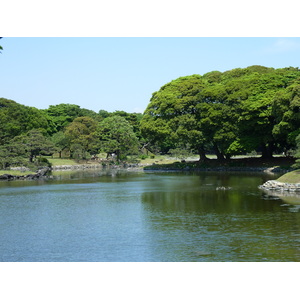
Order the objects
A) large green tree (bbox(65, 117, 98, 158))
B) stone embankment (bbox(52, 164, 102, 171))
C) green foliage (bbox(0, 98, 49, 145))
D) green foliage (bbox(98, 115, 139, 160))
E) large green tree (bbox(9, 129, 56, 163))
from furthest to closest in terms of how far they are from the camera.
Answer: large green tree (bbox(65, 117, 98, 158)) < green foliage (bbox(98, 115, 139, 160)) < stone embankment (bbox(52, 164, 102, 171)) < green foliage (bbox(0, 98, 49, 145)) < large green tree (bbox(9, 129, 56, 163))

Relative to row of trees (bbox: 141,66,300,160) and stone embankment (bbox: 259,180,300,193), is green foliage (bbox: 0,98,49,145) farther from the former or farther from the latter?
stone embankment (bbox: 259,180,300,193)

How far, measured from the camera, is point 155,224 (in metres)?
18.0

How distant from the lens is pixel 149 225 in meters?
17.8

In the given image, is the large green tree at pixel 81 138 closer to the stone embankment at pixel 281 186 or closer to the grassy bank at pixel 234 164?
the grassy bank at pixel 234 164

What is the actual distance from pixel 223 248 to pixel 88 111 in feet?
244

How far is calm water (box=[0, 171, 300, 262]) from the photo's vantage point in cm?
1350

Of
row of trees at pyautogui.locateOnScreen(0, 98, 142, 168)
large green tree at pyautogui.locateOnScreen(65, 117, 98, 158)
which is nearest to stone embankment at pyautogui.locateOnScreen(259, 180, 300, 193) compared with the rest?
row of trees at pyautogui.locateOnScreen(0, 98, 142, 168)

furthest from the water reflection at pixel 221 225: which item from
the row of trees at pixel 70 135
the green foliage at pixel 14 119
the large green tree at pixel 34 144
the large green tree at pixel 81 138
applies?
the large green tree at pixel 81 138

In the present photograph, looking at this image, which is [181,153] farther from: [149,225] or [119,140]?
[149,225]

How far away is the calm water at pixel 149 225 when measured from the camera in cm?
1350

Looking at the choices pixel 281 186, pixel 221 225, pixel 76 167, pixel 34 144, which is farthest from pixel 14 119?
pixel 221 225

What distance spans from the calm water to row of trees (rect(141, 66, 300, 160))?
14.4m

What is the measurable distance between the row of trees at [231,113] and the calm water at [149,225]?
14.4m

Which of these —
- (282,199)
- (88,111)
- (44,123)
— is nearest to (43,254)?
(282,199)
